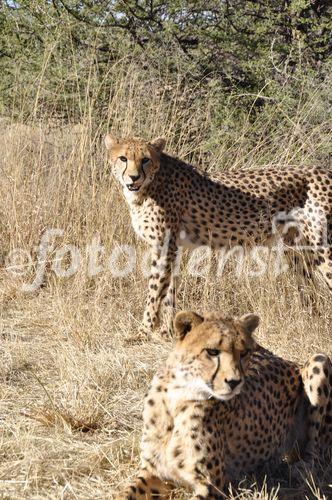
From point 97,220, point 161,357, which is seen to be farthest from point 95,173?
point 161,357

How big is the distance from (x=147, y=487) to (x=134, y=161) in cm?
253

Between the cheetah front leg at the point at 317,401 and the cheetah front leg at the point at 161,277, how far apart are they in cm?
196

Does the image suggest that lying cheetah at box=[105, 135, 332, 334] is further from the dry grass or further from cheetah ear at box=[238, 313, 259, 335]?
cheetah ear at box=[238, 313, 259, 335]

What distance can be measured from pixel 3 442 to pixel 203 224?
2.44 metres

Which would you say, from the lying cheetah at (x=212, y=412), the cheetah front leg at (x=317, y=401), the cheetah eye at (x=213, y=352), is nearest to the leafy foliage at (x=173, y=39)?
the cheetah front leg at (x=317, y=401)

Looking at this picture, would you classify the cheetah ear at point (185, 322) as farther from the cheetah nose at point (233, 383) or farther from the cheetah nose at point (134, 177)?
the cheetah nose at point (134, 177)

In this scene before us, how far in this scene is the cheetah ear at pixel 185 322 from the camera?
2.54 metres

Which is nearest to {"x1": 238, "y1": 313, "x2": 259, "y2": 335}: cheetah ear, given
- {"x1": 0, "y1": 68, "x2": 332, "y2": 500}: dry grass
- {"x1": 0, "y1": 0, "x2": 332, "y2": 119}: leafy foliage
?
{"x1": 0, "y1": 68, "x2": 332, "y2": 500}: dry grass

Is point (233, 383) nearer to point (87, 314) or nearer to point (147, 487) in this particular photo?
point (147, 487)

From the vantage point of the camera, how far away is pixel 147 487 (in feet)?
8.75

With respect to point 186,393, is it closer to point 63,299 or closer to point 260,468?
point 260,468

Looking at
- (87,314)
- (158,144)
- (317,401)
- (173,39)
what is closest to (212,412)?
(317,401)

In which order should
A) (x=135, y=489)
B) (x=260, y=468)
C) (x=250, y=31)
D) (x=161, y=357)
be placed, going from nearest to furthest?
(x=135, y=489)
(x=260, y=468)
(x=161, y=357)
(x=250, y=31)

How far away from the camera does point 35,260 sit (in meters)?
5.81
